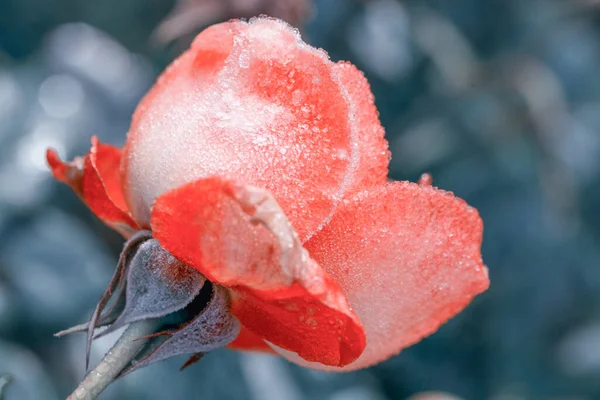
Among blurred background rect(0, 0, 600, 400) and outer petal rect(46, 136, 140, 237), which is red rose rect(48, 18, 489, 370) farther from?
blurred background rect(0, 0, 600, 400)

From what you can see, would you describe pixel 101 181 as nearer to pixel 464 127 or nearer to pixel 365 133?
pixel 365 133

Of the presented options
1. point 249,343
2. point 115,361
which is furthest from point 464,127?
point 115,361

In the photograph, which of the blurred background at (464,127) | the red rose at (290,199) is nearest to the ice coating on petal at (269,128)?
the red rose at (290,199)

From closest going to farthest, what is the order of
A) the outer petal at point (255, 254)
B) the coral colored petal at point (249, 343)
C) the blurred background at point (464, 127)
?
1. the outer petal at point (255, 254)
2. the coral colored petal at point (249, 343)
3. the blurred background at point (464, 127)

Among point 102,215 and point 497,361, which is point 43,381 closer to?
point 102,215

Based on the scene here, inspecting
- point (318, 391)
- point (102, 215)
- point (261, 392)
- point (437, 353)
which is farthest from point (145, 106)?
point (437, 353)

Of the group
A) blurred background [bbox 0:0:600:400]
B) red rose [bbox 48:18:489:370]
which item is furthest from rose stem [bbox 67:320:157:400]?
blurred background [bbox 0:0:600:400]

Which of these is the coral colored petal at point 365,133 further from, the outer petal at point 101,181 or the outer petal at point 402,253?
the outer petal at point 101,181
